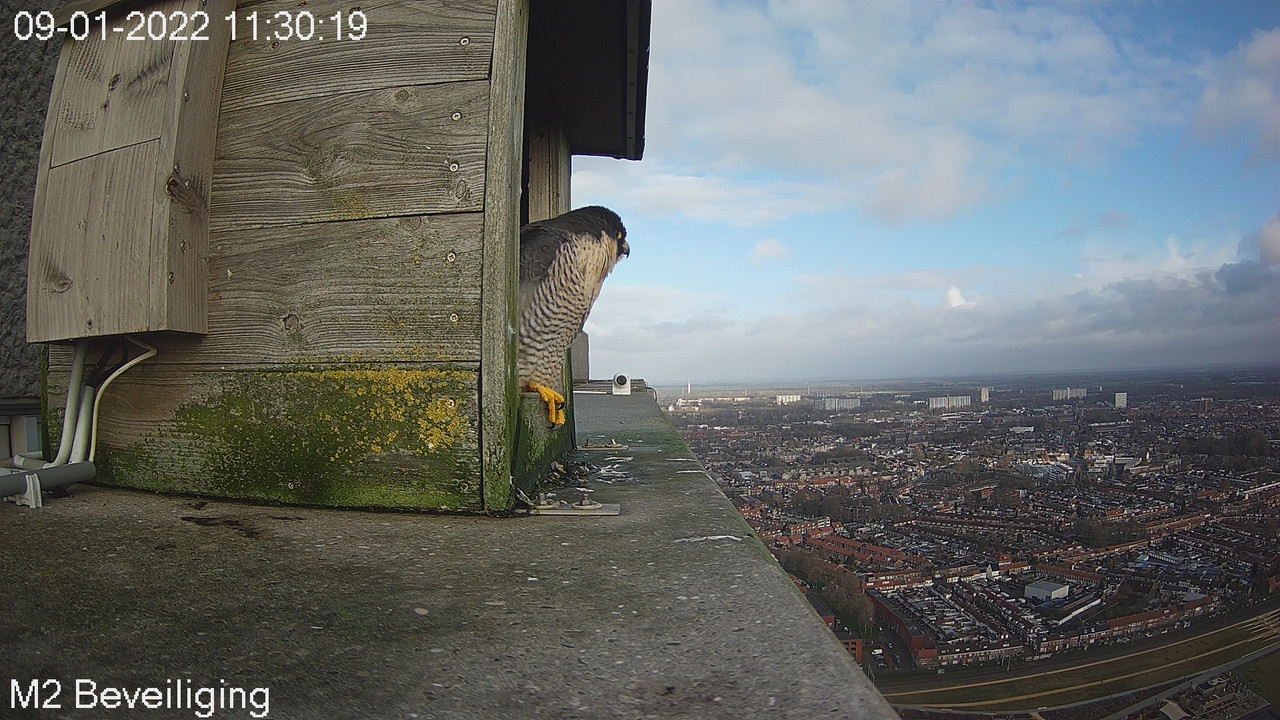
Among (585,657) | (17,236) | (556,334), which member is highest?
(17,236)

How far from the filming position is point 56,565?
1085 millimetres

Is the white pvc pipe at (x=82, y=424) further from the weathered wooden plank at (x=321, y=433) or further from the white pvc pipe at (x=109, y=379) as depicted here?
the weathered wooden plank at (x=321, y=433)

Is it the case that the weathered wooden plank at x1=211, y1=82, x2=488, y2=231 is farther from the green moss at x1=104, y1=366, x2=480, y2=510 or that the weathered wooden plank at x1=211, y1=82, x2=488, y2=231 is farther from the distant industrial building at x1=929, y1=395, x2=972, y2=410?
the distant industrial building at x1=929, y1=395, x2=972, y2=410

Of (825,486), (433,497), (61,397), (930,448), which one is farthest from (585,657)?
(930,448)

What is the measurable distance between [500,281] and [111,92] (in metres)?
1.11

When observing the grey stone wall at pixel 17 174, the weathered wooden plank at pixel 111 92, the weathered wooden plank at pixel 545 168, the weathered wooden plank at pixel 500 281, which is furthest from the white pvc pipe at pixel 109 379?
the weathered wooden plank at pixel 545 168

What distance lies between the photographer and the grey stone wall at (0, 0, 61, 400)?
2.49 m

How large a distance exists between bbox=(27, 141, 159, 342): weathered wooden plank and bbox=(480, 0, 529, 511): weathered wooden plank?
2.56 ft

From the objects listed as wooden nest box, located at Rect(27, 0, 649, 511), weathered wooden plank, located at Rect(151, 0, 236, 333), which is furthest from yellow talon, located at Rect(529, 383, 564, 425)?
weathered wooden plank, located at Rect(151, 0, 236, 333)

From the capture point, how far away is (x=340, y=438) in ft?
4.92

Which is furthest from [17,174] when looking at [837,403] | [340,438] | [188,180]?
[837,403]

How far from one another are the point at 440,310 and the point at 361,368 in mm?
232

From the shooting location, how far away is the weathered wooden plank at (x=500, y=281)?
1450 mm

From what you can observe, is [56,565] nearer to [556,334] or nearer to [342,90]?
[342,90]
